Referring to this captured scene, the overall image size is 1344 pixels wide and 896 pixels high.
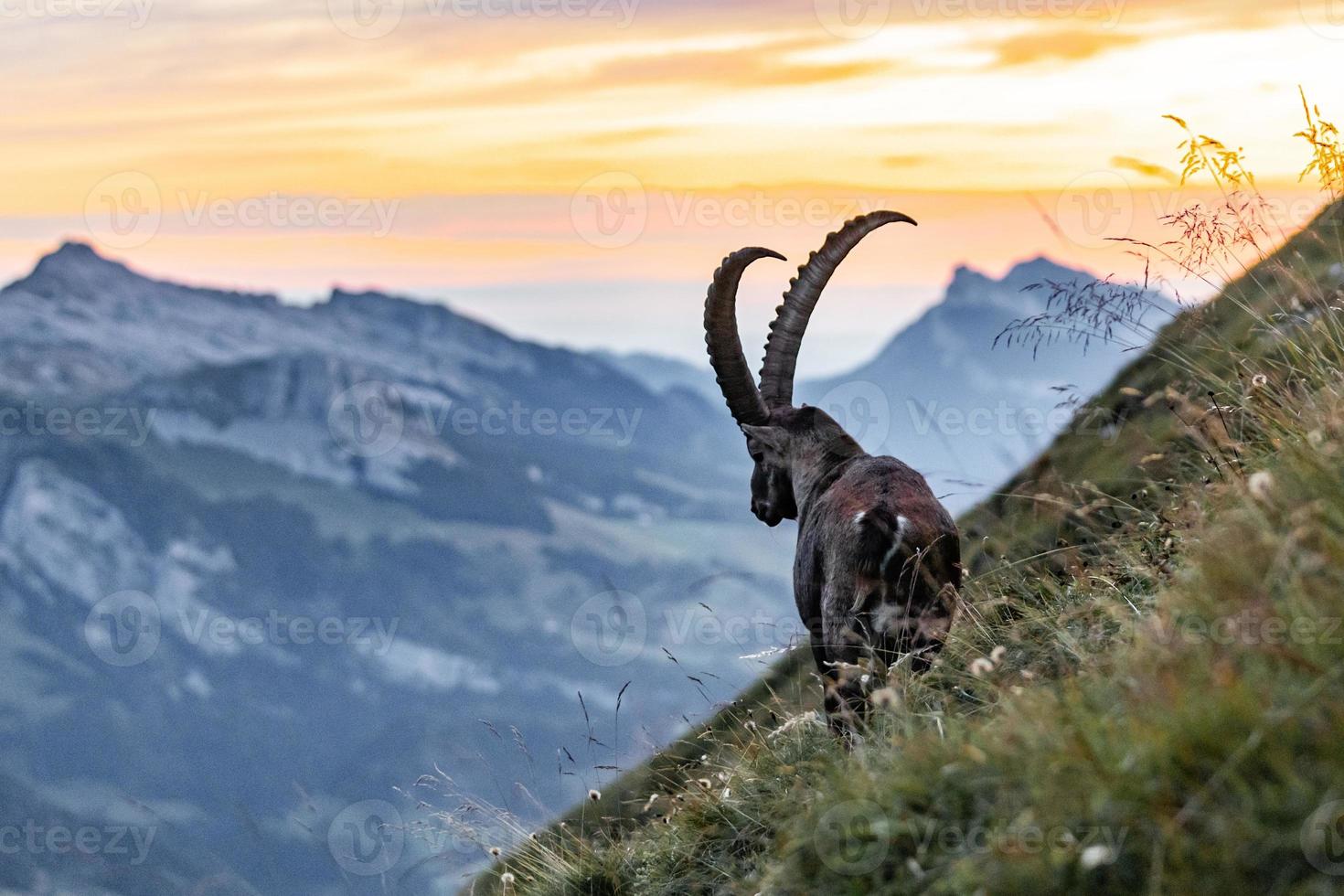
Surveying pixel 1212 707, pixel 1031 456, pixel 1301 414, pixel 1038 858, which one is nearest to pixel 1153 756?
pixel 1212 707

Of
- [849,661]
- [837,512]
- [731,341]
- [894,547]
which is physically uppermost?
[731,341]

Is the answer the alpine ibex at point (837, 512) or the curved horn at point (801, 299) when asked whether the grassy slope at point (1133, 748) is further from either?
the curved horn at point (801, 299)

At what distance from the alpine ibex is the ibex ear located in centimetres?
1

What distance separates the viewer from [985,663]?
570 centimetres

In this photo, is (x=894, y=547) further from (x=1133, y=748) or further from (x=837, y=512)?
(x=1133, y=748)

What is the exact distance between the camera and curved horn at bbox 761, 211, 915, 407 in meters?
10.6

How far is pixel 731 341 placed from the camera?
10.6m

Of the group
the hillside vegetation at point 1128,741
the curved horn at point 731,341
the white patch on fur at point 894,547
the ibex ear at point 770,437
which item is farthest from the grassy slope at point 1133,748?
the curved horn at point 731,341

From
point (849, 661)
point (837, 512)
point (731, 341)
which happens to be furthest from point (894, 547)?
point (731, 341)

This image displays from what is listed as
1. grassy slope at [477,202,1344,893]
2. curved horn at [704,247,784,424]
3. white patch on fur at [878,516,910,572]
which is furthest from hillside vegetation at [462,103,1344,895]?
curved horn at [704,247,784,424]

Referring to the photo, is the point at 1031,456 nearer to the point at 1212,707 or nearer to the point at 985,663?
the point at 985,663

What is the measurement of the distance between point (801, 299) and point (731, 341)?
0.68m

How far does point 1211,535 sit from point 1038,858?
193 centimetres

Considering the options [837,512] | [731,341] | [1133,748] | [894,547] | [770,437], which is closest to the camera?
[1133,748]
